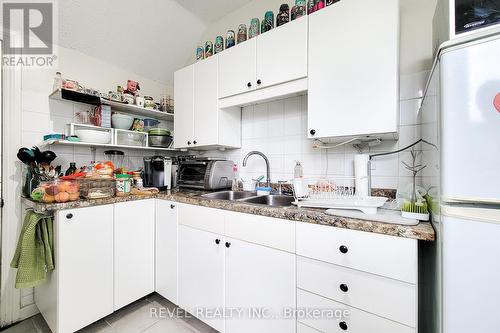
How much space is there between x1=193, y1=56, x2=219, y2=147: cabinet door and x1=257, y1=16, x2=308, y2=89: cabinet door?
48 cm

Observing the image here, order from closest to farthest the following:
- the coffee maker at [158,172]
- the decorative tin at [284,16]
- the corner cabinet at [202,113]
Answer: the decorative tin at [284,16] → the corner cabinet at [202,113] → the coffee maker at [158,172]

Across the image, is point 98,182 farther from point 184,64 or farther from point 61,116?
point 184,64

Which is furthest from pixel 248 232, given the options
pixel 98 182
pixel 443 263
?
pixel 98 182

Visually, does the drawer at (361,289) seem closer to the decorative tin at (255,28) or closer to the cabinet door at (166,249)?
the cabinet door at (166,249)

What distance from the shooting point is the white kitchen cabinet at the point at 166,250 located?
1671 millimetres

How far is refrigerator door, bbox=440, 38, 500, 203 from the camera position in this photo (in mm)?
599

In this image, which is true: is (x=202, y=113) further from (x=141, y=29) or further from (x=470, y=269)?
(x=470, y=269)

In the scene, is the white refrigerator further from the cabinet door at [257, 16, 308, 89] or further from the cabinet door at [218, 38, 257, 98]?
the cabinet door at [218, 38, 257, 98]

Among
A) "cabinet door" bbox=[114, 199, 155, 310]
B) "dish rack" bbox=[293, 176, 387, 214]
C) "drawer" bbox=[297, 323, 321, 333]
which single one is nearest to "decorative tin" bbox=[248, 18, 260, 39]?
"dish rack" bbox=[293, 176, 387, 214]

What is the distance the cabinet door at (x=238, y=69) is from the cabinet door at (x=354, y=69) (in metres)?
0.46

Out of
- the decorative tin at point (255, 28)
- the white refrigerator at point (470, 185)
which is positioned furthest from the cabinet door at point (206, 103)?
the white refrigerator at point (470, 185)

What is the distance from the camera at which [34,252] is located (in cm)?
134

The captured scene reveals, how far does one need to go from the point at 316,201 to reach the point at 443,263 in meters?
0.56

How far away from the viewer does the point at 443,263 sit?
2.20 feet
